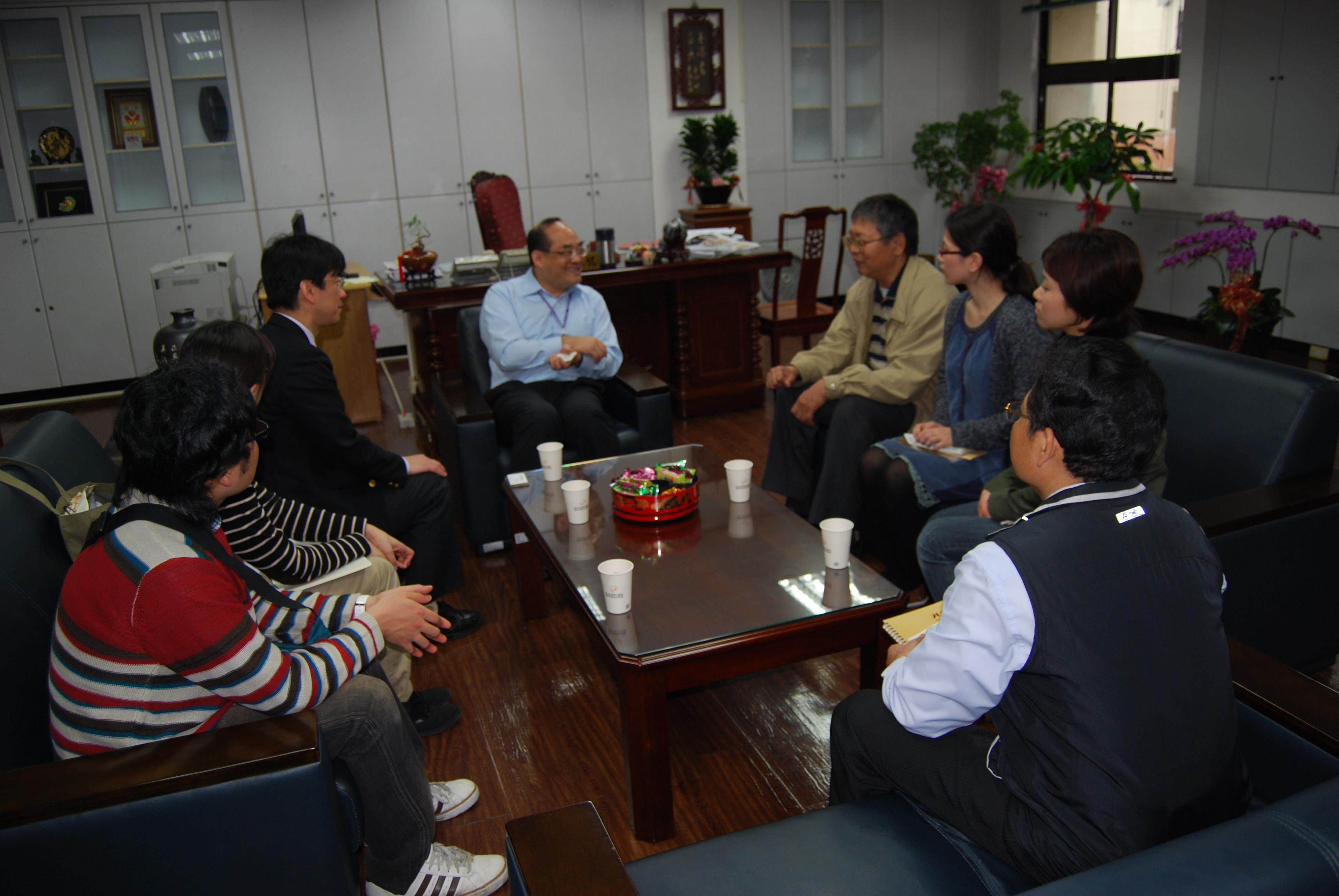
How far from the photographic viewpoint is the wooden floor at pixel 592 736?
1991 mm

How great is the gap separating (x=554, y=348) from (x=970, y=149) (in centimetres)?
509

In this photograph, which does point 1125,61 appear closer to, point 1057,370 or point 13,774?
point 1057,370

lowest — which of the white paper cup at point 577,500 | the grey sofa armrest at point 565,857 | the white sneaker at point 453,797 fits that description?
the white sneaker at point 453,797

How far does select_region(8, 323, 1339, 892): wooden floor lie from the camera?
1.99 m

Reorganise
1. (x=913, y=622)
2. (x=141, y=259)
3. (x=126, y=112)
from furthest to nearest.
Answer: (x=141, y=259), (x=126, y=112), (x=913, y=622)

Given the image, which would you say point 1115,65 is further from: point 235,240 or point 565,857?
point 565,857

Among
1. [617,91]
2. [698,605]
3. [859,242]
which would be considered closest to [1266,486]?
[698,605]

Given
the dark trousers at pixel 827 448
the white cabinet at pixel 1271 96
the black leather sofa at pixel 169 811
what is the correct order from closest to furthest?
the black leather sofa at pixel 169 811, the dark trousers at pixel 827 448, the white cabinet at pixel 1271 96

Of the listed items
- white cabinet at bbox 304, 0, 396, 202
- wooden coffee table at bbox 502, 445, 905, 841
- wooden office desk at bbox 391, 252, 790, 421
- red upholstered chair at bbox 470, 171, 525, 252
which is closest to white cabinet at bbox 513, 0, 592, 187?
white cabinet at bbox 304, 0, 396, 202

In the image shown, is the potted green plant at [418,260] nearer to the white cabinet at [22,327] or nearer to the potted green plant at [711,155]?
the potted green plant at [711,155]

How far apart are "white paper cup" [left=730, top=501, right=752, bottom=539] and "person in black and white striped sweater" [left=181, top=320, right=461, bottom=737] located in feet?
2.64

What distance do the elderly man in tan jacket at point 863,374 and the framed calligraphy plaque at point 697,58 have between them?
3.89 m

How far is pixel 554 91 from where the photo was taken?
6234 millimetres

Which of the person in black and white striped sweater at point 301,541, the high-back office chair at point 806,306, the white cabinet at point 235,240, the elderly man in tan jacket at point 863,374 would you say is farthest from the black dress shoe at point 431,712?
the white cabinet at point 235,240
